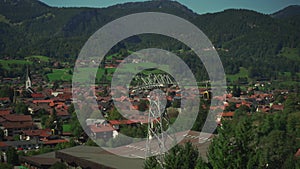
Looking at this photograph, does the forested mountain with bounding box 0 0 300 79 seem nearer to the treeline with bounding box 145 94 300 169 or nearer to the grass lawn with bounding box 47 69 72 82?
the grass lawn with bounding box 47 69 72 82

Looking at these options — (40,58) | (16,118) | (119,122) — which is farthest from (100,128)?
(40,58)

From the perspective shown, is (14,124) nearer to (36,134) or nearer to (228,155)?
(36,134)

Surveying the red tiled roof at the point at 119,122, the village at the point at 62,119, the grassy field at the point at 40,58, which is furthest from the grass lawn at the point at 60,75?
the red tiled roof at the point at 119,122

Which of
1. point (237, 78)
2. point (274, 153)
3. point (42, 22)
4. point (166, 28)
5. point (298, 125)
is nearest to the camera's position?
point (274, 153)

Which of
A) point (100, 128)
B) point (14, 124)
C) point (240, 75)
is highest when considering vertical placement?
point (240, 75)

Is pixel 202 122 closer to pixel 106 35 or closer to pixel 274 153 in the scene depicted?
pixel 274 153

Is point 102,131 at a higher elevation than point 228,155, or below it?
below

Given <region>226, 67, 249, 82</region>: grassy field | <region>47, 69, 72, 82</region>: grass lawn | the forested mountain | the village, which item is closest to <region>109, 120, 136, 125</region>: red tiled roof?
the village

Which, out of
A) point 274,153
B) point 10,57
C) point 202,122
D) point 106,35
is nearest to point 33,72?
point 10,57
